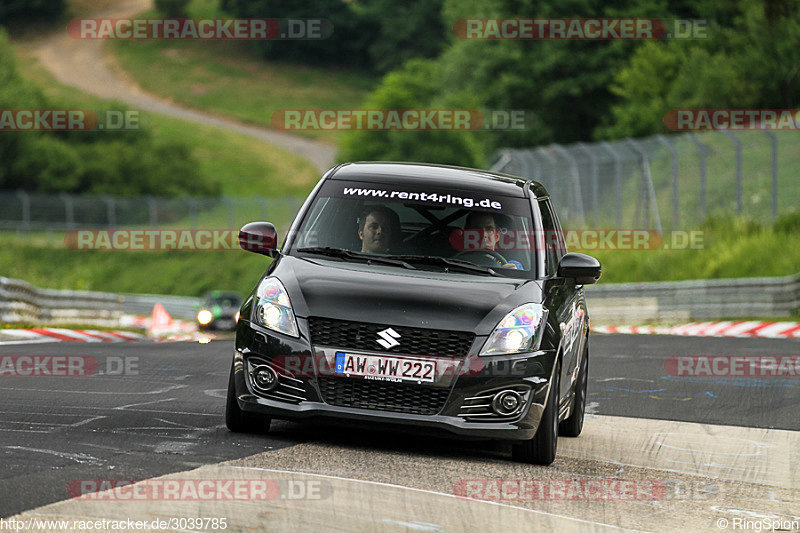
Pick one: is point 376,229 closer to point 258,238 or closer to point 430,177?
point 430,177

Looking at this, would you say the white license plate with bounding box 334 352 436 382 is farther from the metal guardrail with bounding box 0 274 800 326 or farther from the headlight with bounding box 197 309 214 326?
the headlight with bounding box 197 309 214 326

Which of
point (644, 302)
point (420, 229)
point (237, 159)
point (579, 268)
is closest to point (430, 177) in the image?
point (420, 229)

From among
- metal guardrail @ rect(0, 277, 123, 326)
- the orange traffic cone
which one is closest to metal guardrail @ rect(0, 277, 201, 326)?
metal guardrail @ rect(0, 277, 123, 326)

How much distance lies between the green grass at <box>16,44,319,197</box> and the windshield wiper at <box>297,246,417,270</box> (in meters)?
83.5

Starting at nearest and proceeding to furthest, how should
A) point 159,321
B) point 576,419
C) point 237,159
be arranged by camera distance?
point 576,419 → point 159,321 → point 237,159

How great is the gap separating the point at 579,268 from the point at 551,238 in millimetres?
601

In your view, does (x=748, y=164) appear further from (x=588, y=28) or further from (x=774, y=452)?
(x=588, y=28)

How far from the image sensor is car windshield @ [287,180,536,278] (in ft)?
29.0

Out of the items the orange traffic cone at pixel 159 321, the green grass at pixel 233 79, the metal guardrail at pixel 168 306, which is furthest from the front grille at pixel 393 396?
the green grass at pixel 233 79

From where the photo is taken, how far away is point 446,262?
28.7 feet

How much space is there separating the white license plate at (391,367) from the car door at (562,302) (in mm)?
994

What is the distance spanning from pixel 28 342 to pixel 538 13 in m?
50.3

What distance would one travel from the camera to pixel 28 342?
52.2 feet

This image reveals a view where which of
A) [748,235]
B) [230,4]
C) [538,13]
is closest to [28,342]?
[748,235]
